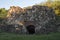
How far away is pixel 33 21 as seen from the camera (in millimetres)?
40844

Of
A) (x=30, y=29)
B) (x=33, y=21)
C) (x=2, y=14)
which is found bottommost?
(x=30, y=29)

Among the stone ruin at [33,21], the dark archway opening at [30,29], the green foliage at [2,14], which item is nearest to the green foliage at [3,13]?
the green foliage at [2,14]

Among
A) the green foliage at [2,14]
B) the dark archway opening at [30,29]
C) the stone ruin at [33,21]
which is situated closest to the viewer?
the stone ruin at [33,21]

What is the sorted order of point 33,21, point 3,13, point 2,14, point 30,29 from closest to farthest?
point 33,21
point 30,29
point 2,14
point 3,13

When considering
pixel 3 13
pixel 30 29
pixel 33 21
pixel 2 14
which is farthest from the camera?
pixel 3 13

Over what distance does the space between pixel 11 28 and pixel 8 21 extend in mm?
2644

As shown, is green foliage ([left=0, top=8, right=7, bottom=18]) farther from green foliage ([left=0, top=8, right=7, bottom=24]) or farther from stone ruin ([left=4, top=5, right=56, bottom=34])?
stone ruin ([left=4, top=5, right=56, bottom=34])

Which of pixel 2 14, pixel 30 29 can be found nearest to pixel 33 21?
pixel 30 29

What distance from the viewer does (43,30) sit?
3978cm

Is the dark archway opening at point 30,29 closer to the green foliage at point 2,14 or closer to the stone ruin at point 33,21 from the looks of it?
the stone ruin at point 33,21

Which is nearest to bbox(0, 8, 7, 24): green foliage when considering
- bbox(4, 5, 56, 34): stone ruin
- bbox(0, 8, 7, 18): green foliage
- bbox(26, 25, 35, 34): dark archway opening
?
bbox(0, 8, 7, 18): green foliage

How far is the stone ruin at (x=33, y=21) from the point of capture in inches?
1576

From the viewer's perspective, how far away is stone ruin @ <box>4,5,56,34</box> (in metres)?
40.0

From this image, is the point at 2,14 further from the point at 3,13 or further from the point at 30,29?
the point at 30,29
